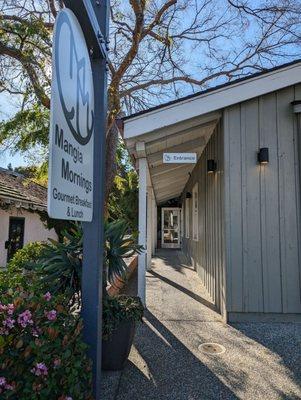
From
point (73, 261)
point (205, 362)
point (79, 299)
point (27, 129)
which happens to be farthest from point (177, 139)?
point (27, 129)

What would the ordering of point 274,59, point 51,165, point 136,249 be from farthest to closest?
point 274,59, point 136,249, point 51,165

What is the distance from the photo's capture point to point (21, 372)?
1764mm

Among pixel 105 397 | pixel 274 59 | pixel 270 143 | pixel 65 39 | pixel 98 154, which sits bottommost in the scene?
pixel 105 397

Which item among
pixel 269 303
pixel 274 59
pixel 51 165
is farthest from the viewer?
pixel 274 59

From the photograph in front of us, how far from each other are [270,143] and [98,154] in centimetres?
375

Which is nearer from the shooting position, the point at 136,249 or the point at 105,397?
the point at 105,397

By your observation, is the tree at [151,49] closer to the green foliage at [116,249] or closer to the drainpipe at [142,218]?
the drainpipe at [142,218]

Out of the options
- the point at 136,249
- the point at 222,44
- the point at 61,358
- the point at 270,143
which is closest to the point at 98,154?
the point at 61,358

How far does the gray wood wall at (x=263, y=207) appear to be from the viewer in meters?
5.16

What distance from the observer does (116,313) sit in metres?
3.44

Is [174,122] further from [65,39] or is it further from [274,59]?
[274,59]

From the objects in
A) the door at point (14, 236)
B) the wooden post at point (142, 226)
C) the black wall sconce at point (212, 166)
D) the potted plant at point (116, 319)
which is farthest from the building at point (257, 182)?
the door at point (14, 236)

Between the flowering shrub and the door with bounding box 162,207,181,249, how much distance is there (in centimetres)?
1807

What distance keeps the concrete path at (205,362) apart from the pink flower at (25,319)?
149cm
